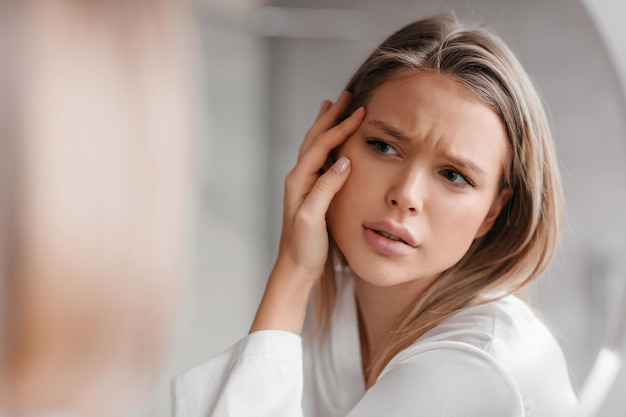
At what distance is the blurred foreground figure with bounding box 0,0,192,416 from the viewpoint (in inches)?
34.9

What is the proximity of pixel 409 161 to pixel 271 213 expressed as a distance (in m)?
0.95

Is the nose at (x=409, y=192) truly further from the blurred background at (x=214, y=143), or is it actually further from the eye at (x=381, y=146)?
the blurred background at (x=214, y=143)

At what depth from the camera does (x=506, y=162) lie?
0.52 metres

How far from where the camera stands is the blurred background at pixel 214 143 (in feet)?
2.28

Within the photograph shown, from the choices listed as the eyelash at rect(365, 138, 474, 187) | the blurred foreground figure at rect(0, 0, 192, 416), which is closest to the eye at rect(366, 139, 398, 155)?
the eyelash at rect(365, 138, 474, 187)

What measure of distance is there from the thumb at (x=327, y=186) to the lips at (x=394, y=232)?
43mm

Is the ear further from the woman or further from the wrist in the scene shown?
the wrist

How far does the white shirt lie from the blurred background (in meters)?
0.05

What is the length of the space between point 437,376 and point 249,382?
0.13m

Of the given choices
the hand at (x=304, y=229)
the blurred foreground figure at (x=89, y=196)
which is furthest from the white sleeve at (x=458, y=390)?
the blurred foreground figure at (x=89, y=196)

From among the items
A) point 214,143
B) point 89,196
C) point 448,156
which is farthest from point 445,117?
point 214,143

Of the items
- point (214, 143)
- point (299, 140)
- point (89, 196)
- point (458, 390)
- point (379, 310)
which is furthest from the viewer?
point (214, 143)

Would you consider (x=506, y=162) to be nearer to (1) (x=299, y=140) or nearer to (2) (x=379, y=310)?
(2) (x=379, y=310)

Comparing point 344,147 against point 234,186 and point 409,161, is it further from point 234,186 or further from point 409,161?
point 234,186
